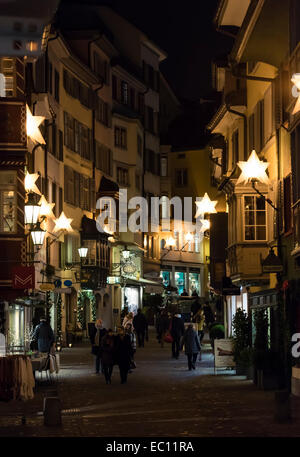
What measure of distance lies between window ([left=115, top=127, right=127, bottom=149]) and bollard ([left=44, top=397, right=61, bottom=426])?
174ft

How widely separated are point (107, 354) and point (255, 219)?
671 centimetres

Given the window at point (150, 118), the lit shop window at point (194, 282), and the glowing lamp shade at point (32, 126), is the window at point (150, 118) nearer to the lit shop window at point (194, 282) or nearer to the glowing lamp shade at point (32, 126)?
the lit shop window at point (194, 282)

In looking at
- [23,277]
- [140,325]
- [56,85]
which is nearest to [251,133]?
[23,277]

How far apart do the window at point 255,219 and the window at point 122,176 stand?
38.0 m

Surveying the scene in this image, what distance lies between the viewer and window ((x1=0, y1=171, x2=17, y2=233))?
30.5 metres

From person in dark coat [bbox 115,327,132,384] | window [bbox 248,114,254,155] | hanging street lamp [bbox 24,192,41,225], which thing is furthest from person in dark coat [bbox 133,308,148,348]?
person in dark coat [bbox 115,327,132,384]

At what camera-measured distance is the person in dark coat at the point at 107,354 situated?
84.1 ft

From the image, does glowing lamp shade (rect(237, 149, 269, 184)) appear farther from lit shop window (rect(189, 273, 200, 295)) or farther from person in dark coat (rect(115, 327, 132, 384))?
lit shop window (rect(189, 273, 200, 295))

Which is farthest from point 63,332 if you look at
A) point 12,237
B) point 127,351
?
point 127,351

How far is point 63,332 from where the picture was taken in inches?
1992

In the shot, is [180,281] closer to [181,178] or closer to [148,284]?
[181,178]

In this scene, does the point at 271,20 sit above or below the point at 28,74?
below
